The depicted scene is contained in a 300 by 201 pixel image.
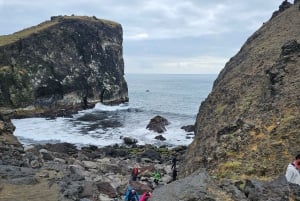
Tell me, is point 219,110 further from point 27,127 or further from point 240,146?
point 27,127

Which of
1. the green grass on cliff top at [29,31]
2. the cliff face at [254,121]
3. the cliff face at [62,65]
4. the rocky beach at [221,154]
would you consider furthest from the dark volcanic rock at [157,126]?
the green grass on cliff top at [29,31]

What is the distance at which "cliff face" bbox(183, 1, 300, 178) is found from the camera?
683 inches

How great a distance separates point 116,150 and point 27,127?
25555 mm

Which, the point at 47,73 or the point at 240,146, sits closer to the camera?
the point at 240,146

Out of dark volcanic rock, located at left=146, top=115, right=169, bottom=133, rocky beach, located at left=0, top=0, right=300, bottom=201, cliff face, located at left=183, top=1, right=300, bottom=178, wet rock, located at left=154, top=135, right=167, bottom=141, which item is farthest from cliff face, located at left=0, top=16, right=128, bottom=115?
cliff face, located at left=183, top=1, right=300, bottom=178

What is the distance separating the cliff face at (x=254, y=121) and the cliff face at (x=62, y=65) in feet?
203

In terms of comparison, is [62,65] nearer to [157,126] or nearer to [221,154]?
[157,126]

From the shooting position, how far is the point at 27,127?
214 ft

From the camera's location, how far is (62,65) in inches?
3708

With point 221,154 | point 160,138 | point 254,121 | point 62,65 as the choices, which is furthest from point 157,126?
point 221,154

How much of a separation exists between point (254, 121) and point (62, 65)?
78.7 m

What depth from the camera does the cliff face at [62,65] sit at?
8381cm

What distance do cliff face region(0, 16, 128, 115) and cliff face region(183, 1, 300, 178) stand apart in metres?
61.8

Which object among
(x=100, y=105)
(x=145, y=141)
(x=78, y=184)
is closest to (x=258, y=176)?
(x=78, y=184)
